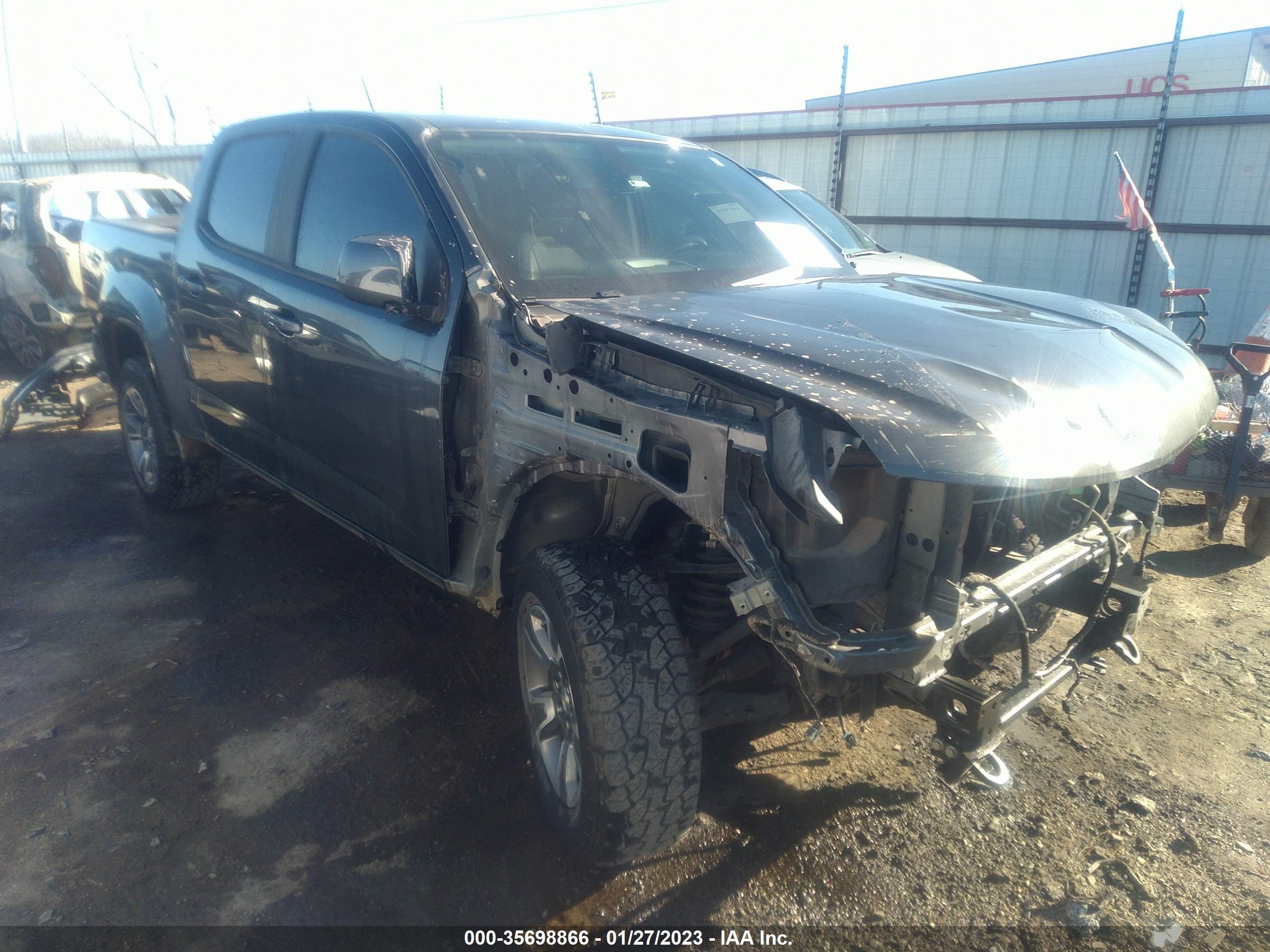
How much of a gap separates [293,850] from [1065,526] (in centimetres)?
245

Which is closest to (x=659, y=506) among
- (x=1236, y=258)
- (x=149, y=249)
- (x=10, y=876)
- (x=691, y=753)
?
(x=691, y=753)

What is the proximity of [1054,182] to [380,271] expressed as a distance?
893 centimetres

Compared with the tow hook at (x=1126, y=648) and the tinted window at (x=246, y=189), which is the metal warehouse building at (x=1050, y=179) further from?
the tinted window at (x=246, y=189)

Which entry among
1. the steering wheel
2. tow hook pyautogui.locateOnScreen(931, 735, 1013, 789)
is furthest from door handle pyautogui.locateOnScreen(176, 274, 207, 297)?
tow hook pyautogui.locateOnScreen(931, 735, 1013, 789)

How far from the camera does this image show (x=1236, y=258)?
8328 mm

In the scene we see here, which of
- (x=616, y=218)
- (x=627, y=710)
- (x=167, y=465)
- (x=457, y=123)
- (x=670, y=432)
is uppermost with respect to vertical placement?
(x=457, y=123)

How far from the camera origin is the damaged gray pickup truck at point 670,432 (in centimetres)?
185

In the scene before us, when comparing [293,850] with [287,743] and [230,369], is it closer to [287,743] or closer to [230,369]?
[287,743]

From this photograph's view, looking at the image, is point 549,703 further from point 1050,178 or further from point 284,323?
point 1050,178

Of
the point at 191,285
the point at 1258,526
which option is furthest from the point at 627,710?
the point at 1258,526

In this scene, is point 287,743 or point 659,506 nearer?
point 659,506

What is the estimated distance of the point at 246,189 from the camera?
370cm

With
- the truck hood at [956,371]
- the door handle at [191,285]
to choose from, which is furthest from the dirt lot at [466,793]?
the door handle at [191,285]

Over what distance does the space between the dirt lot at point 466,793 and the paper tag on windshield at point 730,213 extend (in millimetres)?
1964
